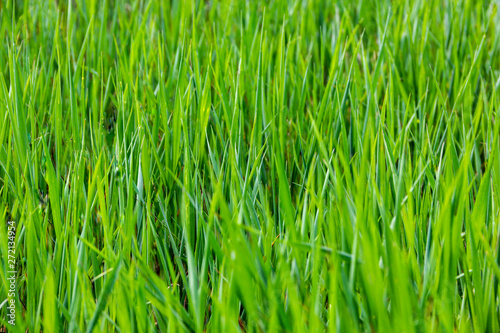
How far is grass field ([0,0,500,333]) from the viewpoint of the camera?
0.65 m

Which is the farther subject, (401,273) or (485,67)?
(485,67)

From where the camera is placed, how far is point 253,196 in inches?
36.7

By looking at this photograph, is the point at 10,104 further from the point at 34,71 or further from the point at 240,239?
the point at 240,239

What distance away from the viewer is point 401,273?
61 centimetres

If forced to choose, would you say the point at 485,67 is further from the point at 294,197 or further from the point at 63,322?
the point at 63,322

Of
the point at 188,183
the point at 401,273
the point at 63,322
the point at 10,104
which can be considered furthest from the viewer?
the point at 10,104

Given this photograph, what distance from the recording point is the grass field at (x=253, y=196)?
65 cm

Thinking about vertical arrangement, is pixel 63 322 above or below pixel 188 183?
below

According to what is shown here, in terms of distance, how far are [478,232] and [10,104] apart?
0.87m

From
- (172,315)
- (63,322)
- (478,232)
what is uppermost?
(478,232)

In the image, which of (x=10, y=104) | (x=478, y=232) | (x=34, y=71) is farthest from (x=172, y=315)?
(x=34, y=71)

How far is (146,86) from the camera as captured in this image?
1.18 metres

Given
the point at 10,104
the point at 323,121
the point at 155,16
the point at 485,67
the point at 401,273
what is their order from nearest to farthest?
the point at 401,273 → the point at 10,104 → the point at 323,121 → the point at 485,67 → the point at 155,16

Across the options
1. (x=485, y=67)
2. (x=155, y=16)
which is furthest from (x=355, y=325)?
(x=155, y=16)
